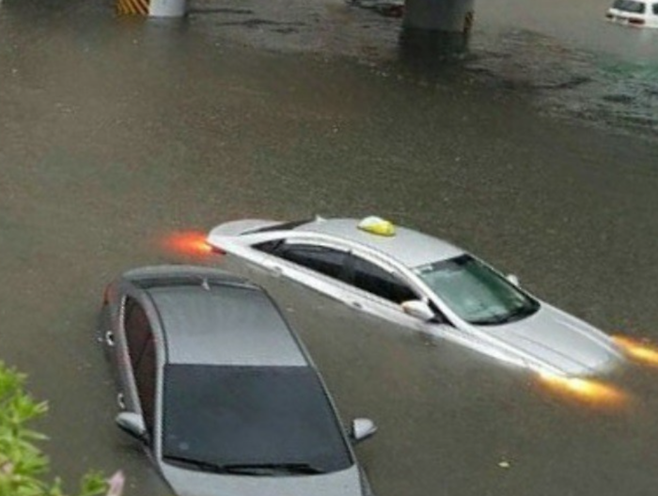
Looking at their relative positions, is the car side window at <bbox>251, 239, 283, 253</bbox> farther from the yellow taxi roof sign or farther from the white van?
the white van

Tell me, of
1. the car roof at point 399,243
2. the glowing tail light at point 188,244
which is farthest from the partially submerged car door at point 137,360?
the glowing tail light at point 188,244

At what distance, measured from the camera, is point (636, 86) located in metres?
34.3

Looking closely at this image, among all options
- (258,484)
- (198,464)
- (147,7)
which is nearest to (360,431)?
(258,484)

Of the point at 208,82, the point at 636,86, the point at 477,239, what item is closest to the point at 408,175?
the point at 477,239

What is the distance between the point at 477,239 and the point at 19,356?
314 inches

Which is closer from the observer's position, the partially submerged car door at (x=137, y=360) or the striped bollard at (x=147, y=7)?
the partially submerged car door at (x=137, y=360)

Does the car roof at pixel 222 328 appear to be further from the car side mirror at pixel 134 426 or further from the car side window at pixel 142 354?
the car side mirror at pixel 134 426

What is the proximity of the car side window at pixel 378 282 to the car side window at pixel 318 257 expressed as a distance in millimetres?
154

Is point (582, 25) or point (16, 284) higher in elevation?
point (16, 284)

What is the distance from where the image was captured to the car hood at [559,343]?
11609 millimetres

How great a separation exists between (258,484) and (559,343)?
4.61 m

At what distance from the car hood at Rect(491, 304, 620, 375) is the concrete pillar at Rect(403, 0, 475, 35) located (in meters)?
30.7

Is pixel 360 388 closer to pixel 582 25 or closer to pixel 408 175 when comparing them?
pixel 408 175

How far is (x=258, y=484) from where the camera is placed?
26.4ft
